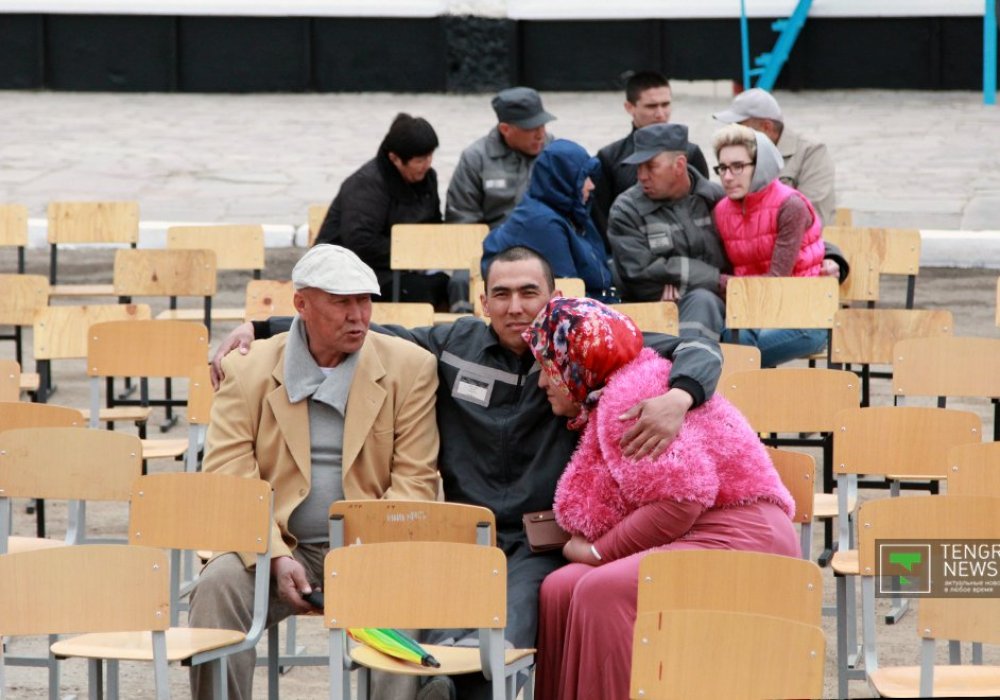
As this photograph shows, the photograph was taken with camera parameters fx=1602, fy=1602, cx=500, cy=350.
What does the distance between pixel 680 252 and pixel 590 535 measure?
3053mm

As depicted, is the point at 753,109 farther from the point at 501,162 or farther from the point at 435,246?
the point at 435,246

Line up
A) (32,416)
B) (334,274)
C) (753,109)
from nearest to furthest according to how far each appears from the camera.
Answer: (334,274)
(32,416)
(753,109)

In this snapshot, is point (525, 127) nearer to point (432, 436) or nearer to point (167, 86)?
point (432, 436)

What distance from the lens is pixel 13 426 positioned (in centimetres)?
552

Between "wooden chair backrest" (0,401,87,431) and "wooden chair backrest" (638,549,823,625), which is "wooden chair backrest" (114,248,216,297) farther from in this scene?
"wooden chair backrest" (638,549,823,625)

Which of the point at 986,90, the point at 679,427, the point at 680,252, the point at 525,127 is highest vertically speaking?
the point at 986,90

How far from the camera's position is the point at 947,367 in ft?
20.9

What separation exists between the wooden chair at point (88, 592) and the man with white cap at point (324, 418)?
23.3 inches

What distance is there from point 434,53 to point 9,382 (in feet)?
40.5

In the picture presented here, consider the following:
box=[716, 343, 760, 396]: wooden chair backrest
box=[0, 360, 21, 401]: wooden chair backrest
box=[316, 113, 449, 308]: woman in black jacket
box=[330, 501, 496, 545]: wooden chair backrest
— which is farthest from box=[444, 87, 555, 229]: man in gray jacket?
box=[330, 501, 496, 545]: wooden chair backrest

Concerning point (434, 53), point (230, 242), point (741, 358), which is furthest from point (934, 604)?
point (434, 53)

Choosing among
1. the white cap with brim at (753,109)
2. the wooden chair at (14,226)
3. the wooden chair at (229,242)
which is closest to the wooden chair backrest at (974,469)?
the white cap with brim at (753,109)

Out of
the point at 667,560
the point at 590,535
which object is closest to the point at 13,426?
the point at 590,535

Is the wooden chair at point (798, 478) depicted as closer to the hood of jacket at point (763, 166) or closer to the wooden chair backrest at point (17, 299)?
the hood of jacket at point (763, 166)
